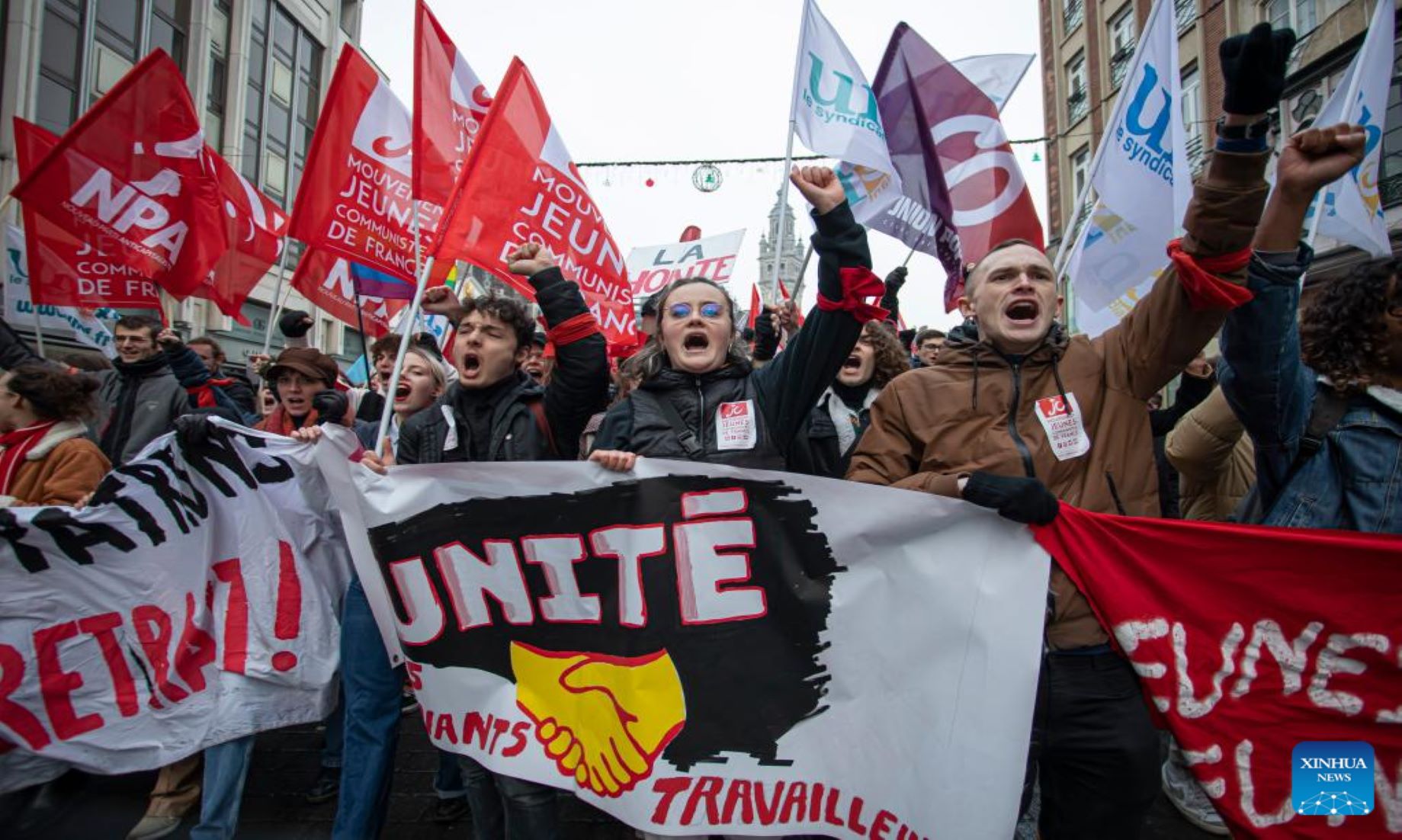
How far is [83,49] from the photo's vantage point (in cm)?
1653

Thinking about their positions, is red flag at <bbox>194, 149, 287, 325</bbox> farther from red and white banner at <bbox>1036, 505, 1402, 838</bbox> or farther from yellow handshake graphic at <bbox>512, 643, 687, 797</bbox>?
red and white banner at <bbox>1036, 505, 1402, 838</bbox>

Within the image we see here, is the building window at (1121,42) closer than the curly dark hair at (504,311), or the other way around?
the curly dark hair at (504,311)

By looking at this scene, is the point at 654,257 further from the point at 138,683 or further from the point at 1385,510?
the point at 1385,510

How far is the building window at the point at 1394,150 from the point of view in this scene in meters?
11.4

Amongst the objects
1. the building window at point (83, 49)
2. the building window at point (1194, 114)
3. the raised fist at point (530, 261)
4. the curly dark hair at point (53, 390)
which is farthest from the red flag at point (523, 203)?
the building window at point (1194, 114)

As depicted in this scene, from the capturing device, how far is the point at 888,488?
2.03 m

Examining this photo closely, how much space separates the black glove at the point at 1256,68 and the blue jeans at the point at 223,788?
3429mm

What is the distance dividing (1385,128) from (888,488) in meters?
14.6

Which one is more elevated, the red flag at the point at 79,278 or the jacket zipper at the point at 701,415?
the red flag at the point at 79,278

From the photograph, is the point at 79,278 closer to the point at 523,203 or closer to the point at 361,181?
the point at 361,181

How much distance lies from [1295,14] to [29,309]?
67.9 feet

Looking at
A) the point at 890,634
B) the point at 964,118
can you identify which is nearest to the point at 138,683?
the point at 890,634

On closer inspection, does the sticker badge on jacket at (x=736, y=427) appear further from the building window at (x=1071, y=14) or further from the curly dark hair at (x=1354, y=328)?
the building window at (x=1071, y=14)

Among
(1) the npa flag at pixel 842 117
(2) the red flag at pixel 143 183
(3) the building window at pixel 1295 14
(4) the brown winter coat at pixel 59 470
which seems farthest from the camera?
(3) the building window at pixel 1295 14
